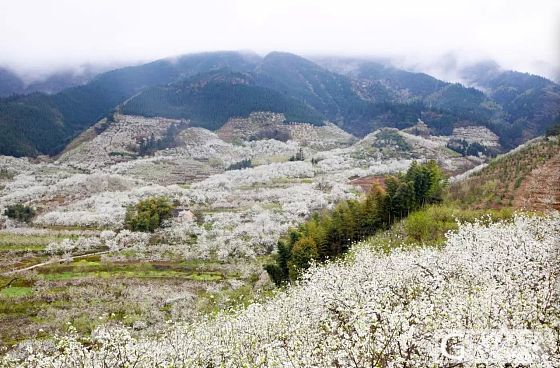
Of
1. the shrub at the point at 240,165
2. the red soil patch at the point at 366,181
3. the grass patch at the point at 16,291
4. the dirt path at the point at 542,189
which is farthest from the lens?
the shrub at the point at 240,165

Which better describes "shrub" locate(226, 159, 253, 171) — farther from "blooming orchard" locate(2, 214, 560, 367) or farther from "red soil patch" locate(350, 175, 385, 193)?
"blooming orchard" locate(2, 214, 560, 367)

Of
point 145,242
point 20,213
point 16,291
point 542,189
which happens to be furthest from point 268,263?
point 20,213

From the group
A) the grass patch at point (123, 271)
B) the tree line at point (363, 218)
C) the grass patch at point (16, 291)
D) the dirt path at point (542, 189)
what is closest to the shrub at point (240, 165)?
the grass patch at point (123, 271)

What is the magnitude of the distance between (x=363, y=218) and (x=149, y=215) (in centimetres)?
5025

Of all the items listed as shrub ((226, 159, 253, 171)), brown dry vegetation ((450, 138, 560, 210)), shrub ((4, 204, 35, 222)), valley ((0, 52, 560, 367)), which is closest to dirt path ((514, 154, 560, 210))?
brown dry vegetation ((450, 138, 560, 210))

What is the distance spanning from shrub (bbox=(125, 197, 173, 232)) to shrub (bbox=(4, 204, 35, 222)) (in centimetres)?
2478

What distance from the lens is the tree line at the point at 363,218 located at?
218ft

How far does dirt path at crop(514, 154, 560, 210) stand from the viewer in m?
62.6

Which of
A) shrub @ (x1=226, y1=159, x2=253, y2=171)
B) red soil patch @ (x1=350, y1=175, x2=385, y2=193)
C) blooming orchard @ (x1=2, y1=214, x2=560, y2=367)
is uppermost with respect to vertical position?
blooming orchard @ (x1=2, y1=214, x2=560, y2=367)

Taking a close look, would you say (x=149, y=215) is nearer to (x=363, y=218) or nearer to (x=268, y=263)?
(x=268, y=263)

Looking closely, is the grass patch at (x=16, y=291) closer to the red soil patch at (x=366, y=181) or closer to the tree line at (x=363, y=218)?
the tree line at (x=363, y=218)

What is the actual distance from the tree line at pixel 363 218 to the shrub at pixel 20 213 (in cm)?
7270

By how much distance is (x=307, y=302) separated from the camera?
33281mm

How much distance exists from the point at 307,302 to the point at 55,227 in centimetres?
9043
